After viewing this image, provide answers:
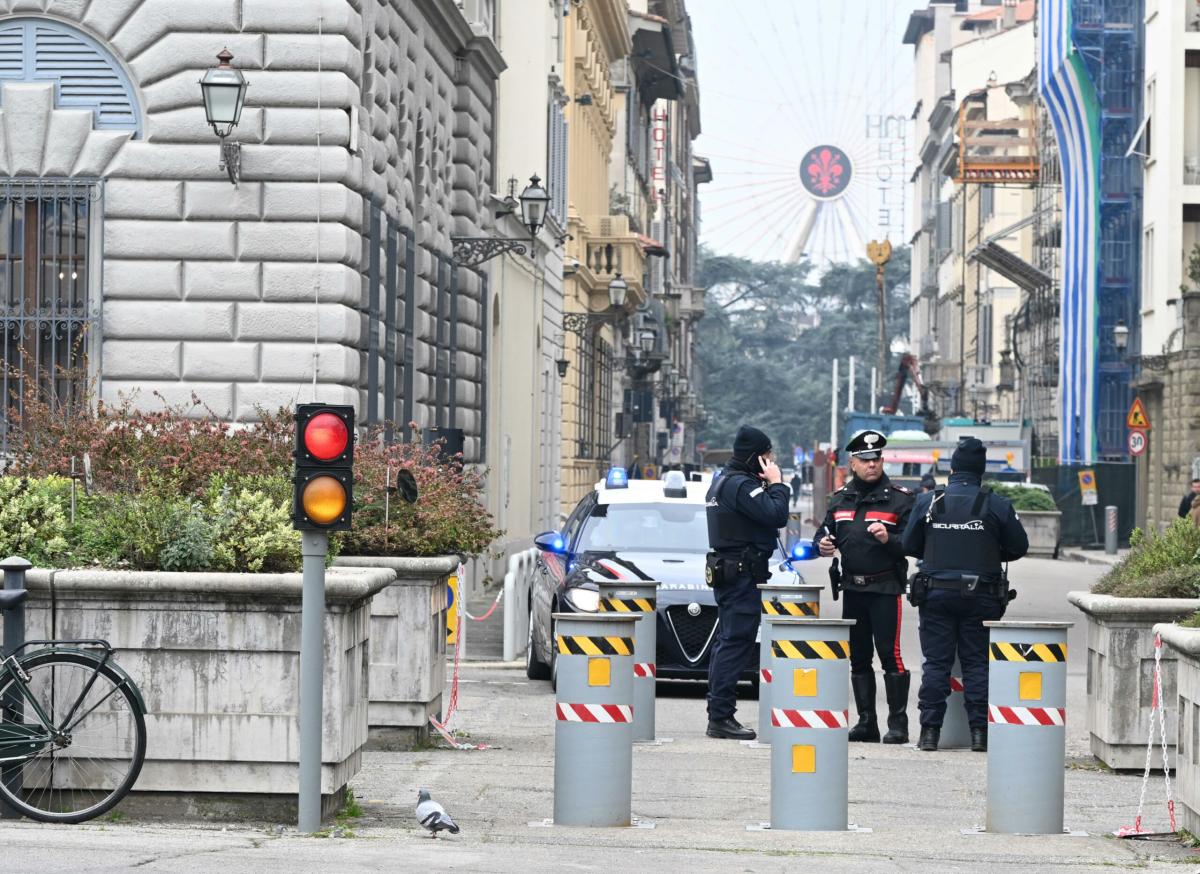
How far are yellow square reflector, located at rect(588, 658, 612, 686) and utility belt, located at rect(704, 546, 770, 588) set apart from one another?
4.08 metres

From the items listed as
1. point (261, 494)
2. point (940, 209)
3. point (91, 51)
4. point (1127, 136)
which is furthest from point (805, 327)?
point (261, 494)

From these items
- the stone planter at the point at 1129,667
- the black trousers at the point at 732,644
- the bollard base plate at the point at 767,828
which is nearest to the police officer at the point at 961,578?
the stone planter at the point at 1129,667

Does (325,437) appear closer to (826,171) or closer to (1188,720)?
(1188,720)

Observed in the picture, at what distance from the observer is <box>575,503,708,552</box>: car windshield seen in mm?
18375

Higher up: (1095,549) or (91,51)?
(91,51)

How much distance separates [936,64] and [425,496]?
12824 cm

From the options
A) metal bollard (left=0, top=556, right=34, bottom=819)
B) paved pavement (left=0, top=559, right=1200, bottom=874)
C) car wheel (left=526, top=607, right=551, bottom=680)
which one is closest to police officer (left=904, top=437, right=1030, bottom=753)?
paved pavement (left=0, top=559, right=1200, bottom=874)

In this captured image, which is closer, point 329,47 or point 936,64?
point 329,47

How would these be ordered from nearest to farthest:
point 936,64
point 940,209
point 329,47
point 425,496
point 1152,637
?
point 1152,637
point 425,496
point 329,47
point 940,209
point 936,64

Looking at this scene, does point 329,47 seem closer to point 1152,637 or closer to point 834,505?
point 834,505

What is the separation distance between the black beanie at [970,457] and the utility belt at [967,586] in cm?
65

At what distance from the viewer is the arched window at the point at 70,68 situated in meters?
20.7

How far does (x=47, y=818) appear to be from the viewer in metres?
9.70

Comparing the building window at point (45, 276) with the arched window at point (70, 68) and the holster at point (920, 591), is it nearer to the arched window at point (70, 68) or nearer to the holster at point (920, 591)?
the arched window at point (70, 68)
